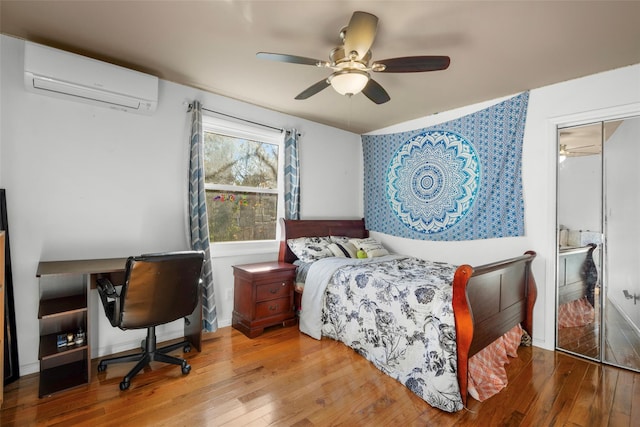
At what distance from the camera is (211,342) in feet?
9.21

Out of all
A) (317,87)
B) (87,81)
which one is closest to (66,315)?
(87,81)

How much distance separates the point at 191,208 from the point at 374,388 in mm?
2176

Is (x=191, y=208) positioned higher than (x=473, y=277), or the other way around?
(x=191, y=208)

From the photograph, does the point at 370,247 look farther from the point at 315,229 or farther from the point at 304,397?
the point at 304,397

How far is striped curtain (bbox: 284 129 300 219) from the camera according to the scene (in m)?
3.65

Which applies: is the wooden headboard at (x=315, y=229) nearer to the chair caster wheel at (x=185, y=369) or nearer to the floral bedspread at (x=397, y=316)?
the floral bedspread at (x=397, y=316)

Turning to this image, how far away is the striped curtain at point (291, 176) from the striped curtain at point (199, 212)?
1035 millimetres

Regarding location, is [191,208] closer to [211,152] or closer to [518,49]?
[211,152]

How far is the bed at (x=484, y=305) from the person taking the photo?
6.22ft

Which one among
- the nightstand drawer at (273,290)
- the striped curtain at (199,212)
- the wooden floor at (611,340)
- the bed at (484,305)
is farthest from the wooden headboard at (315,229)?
the wooden floor at (611,340)

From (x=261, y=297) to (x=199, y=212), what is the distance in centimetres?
102

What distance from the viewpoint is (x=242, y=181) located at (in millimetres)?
3457

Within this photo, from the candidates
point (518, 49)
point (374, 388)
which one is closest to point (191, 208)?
point (374, 388)

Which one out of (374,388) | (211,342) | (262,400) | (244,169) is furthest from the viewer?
(244,169)
